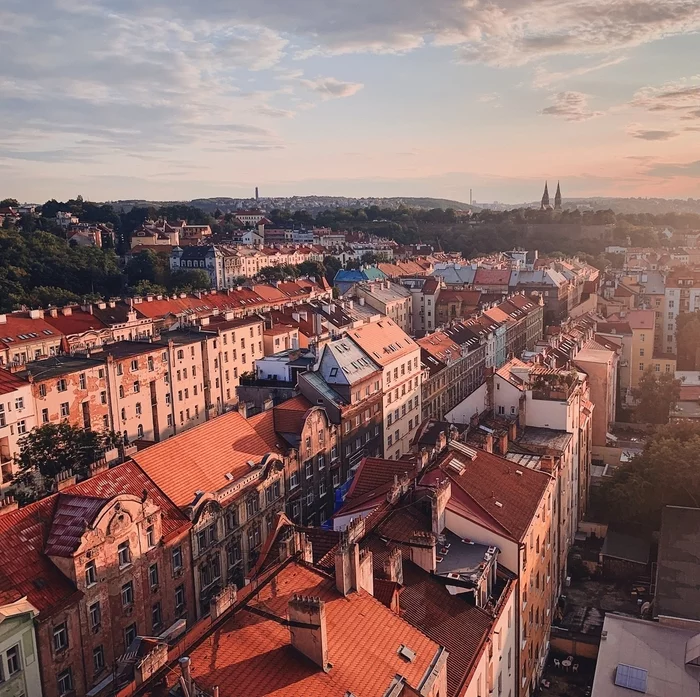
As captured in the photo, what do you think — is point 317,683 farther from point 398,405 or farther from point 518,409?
point 398,405

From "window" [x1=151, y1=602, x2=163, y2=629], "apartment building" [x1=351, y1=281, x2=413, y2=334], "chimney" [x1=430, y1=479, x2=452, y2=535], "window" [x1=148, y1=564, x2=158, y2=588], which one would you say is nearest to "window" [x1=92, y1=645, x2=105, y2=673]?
"window" [x1=151, y1=602, x2=163, y2=629]

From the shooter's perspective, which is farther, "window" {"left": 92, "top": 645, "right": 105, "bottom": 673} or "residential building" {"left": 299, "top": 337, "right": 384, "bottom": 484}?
"residential building" {"left": 299, "top": 337, "right": 384, "bottom": 484}

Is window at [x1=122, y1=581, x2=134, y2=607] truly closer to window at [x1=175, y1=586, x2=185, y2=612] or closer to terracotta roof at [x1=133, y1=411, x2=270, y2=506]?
window at [x1=175, y1=586, x2=185, y2=612]

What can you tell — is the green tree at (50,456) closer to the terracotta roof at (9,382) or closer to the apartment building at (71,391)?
the terracotta roof at (9,382)

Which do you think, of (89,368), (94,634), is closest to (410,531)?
(94,634)

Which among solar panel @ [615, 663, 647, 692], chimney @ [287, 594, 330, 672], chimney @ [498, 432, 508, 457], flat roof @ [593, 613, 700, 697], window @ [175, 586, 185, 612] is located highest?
chimney @ [287, 594, 330, 672]

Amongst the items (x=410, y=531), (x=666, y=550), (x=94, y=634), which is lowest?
(x=666, y=550)
